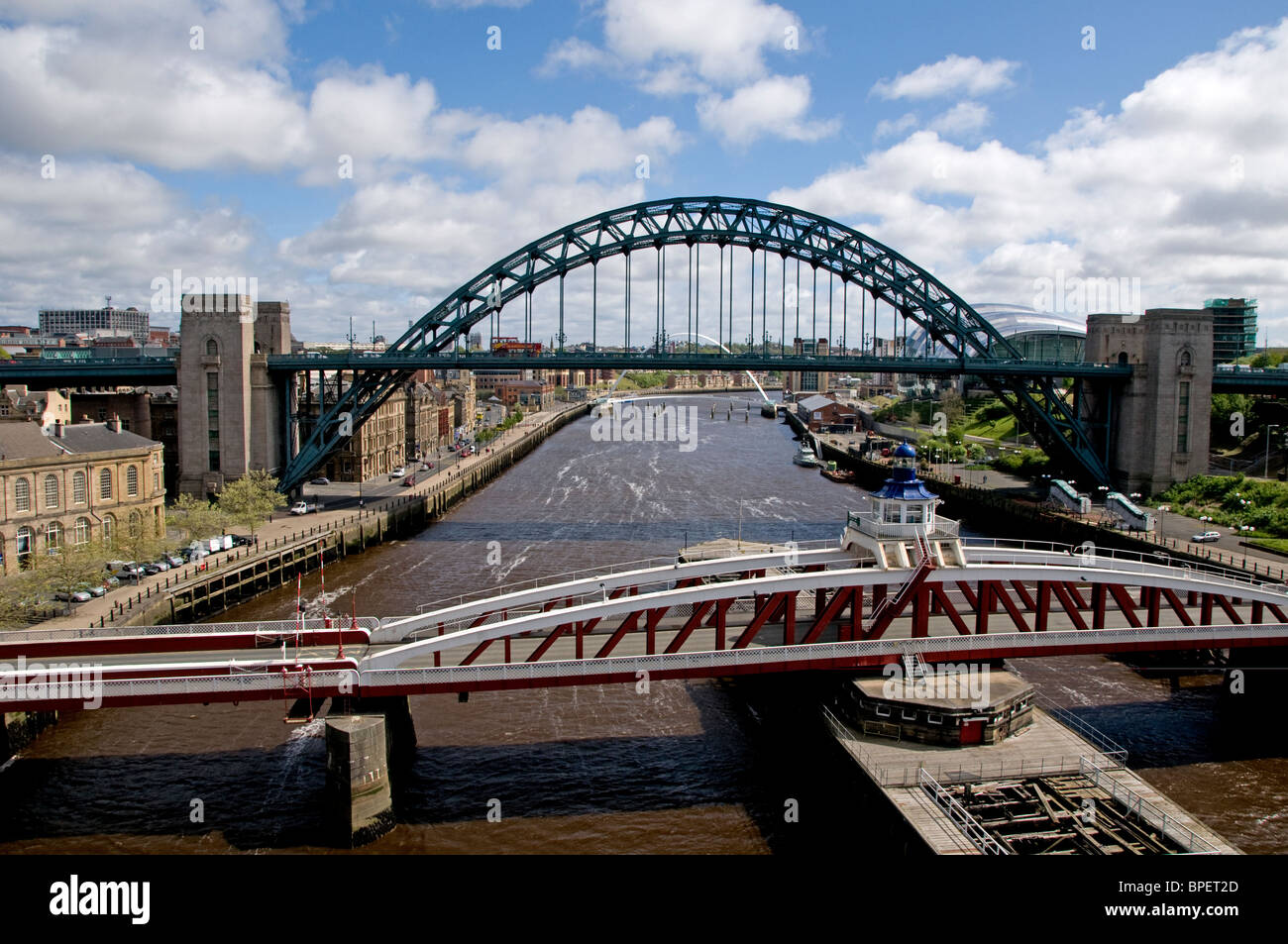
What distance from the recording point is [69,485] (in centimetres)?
3662

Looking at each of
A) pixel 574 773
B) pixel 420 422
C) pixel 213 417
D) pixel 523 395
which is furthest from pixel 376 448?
pixel 523 395

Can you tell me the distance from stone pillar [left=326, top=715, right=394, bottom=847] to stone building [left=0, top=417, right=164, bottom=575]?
22030 mm

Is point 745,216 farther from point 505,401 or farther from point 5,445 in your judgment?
point 505,401

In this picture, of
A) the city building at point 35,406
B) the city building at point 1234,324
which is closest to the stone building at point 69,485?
the city building at point 35,406

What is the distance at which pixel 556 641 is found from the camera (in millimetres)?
21688

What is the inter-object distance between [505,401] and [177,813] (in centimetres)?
13441

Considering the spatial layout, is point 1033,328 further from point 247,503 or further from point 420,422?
point 247,503

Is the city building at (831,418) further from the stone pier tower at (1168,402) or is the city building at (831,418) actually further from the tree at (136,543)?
the tree at (136,543)

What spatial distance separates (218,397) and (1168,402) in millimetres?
50291

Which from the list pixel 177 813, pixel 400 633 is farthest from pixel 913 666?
pixel 177 813

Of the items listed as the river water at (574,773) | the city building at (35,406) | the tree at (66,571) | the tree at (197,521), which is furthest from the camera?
the city building at (35,406)

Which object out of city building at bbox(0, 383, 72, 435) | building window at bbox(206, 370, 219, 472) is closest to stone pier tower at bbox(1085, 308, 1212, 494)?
building window at bbox(206, 370, 219, 472)

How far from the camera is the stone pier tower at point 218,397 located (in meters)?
50.0

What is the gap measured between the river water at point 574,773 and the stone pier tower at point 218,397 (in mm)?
28596
